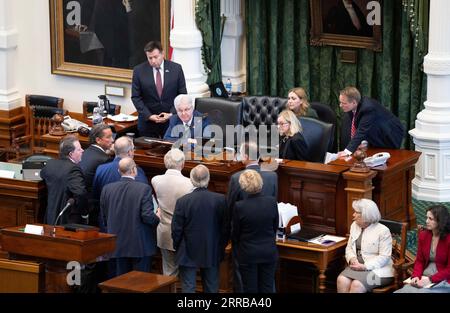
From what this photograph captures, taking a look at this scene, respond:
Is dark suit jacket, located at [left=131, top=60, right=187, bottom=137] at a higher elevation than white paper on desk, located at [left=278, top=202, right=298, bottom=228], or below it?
higher

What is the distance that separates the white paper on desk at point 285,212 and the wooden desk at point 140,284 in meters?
A: 1.59

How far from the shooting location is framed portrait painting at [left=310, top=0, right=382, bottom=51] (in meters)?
13.8

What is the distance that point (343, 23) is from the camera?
14.0 meters

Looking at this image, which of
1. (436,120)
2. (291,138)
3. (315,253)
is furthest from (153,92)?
(315,253)

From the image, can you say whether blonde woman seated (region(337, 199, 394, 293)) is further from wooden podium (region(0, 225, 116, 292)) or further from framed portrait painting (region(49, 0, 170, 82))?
framed portrait painting (region(49, 0, 170, 82))

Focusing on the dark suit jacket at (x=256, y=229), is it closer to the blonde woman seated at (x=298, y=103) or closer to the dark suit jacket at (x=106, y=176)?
the dark suit jacket at (x=106, y=176)

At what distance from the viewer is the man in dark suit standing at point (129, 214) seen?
1029 cm

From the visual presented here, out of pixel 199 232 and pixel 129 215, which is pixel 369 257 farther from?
pixel 129 215

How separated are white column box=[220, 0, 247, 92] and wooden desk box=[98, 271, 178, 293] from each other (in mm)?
5682

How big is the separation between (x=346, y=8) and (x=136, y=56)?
2662 mm

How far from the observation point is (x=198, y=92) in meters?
14.3

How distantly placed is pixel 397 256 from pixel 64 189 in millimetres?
2888

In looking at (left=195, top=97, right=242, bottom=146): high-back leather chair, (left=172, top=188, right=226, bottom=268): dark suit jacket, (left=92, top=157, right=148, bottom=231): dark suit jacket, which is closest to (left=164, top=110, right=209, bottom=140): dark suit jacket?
(left=195, top=97, right=242, bottom=146): high-back leather chair

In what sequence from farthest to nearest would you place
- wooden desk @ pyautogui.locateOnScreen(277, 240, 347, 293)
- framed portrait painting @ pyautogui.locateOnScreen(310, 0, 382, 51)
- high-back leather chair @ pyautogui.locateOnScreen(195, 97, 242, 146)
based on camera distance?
framed portrait painting @ pyautogui.locateOnScreen(310, 0, 382, 51) → high-back leather chair @ pyautogui.locateOnScreen(195, 97, 242, 146) → wooden desk @ pyautogui.locateOnScreen(277, 240, 347, 293)
